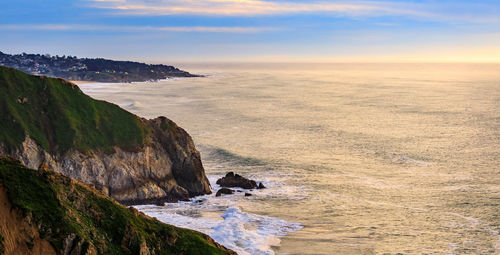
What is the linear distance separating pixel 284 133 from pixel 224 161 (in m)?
32.4

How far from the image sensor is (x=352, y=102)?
615 ft

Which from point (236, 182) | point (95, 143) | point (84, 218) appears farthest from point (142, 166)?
point (84, 218)

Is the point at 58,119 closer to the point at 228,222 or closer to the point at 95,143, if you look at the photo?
the point at 95,143

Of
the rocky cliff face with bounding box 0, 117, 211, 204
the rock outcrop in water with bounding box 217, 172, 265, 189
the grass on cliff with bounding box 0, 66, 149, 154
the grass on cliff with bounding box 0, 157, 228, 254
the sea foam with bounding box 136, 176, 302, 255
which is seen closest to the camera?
the grass on cliff with bounding box 0, 157, 228, 254

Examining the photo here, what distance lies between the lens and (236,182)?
69062mm

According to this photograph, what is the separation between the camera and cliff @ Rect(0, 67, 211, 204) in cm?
5828

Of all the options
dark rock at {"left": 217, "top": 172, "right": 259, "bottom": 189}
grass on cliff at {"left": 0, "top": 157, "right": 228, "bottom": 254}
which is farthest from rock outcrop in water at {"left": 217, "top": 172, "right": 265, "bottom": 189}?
grass on cliff at {"left": 0, "top": 157, "right": 228, "bottom": 254}

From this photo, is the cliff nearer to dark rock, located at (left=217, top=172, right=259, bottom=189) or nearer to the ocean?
dark rock, located at (left=217, top=172, right=259, bottom=189)

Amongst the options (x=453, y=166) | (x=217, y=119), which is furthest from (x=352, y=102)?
(x=453, y=166)

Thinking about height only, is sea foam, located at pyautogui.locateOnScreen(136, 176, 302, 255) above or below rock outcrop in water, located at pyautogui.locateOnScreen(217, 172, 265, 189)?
below

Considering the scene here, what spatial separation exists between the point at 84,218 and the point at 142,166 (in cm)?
3033

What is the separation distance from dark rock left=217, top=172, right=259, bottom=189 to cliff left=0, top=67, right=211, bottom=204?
3.21m

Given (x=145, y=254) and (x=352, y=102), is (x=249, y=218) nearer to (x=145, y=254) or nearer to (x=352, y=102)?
(x=145, y=254)

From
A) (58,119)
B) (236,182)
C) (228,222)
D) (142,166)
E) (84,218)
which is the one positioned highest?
(58,119)
